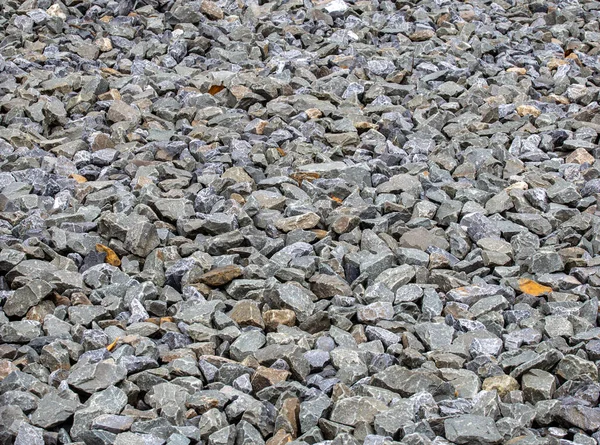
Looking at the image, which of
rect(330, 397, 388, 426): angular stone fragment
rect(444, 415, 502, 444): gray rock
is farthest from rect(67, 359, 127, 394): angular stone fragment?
rect(444, 415, 502, 444): gray rock

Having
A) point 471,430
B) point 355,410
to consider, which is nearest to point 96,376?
point 355,410

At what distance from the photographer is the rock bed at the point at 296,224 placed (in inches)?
117

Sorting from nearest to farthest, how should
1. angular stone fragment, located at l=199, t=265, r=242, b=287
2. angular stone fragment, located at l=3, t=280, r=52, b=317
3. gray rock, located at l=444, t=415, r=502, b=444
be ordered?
1. gray rock, located at l=444, t=415, r=502, b=444
2. angular stone fragment, located at l=3, t=280, r=52, b=317
3. angular stone fragment, located at l=199, t=265, r=242, b=287

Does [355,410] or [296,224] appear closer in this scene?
[355,410]

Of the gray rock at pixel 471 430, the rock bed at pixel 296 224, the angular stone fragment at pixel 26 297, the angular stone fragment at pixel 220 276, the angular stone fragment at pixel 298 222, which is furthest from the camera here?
the angular stone fragment at pixel 298 222

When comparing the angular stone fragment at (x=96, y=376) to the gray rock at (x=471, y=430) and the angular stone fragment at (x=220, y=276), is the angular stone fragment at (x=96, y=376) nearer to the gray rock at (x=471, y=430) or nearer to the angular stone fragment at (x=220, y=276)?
the angular stone fragment at (x=220, y=276)

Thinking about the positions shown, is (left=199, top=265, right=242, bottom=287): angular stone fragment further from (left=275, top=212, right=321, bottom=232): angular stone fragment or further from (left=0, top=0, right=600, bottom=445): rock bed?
(left=275, top=212, right=321, bottom=232): angular stone fragment

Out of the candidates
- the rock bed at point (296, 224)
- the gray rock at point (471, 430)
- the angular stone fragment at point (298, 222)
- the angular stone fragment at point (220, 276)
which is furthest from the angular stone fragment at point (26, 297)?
the gray rock at point (471, 430)

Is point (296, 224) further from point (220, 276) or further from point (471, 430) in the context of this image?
point (471, 430)

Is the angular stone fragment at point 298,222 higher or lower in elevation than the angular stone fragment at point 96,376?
higher

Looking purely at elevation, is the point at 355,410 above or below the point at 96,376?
above

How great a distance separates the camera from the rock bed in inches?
117

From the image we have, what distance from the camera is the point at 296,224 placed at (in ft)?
13.2

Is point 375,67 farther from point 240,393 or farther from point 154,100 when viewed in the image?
point 240,393
